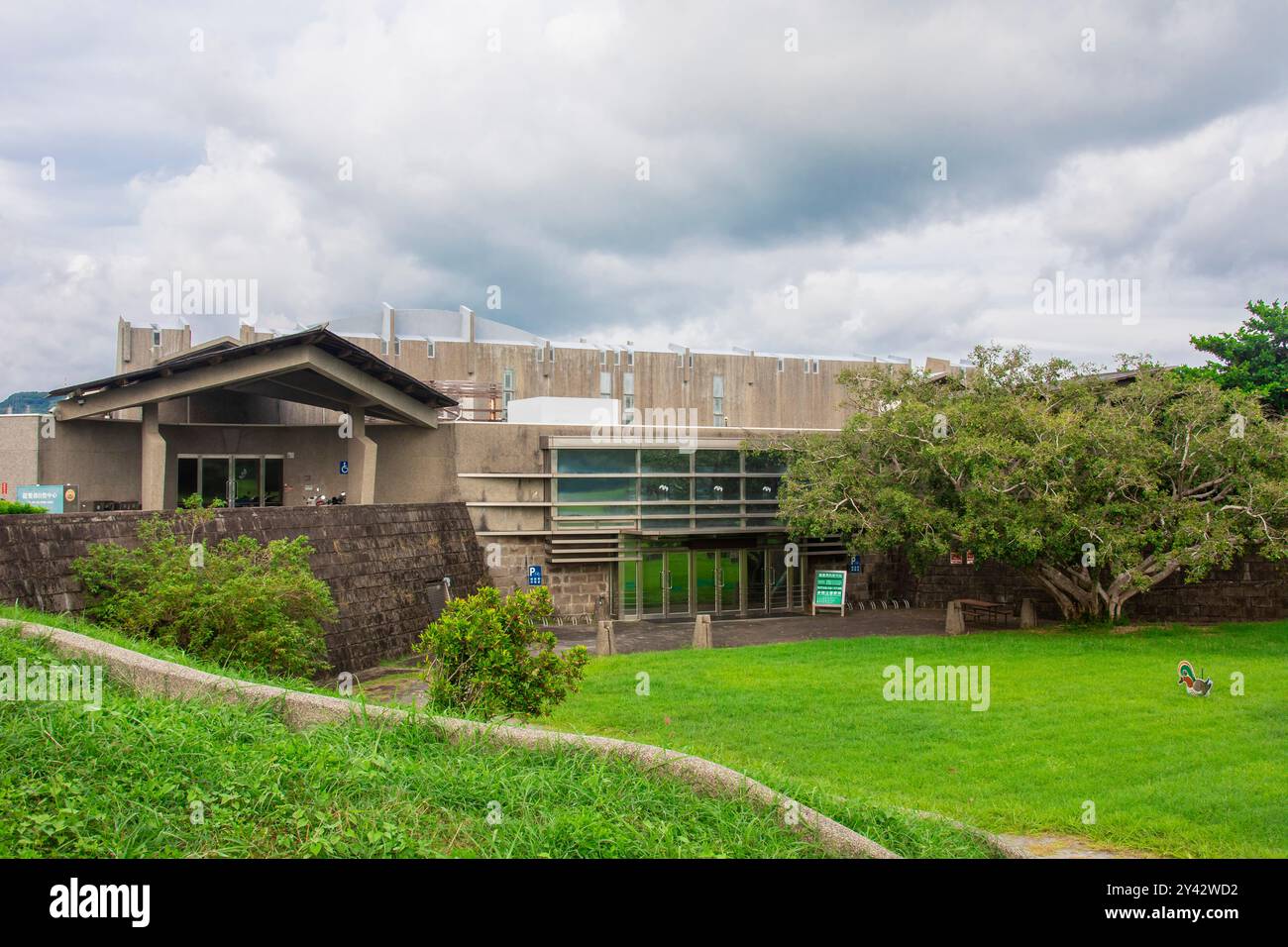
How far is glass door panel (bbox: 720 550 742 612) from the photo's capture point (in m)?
29.4

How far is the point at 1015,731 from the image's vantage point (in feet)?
40.5

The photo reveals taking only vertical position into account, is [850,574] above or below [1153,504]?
below

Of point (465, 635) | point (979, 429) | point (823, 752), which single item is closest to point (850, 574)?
point (979, 429)

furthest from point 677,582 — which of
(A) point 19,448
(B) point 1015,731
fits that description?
(A) point 19,448

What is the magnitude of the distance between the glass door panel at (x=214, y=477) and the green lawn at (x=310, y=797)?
67.6ft

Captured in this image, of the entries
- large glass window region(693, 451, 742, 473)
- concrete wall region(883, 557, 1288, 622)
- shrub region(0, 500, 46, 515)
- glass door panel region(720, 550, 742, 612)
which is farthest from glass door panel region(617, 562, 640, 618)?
shrub region(0, 500, 46, 515)

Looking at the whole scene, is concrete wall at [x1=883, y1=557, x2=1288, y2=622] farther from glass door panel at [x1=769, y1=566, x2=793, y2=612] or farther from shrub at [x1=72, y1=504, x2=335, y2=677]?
shrub at [x1=72, y1=504, x2=335, y2=677]

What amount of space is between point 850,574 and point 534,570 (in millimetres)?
11065

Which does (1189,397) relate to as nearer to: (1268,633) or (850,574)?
(1268,633)

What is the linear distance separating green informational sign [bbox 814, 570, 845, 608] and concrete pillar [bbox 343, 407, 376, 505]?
13.8 meters

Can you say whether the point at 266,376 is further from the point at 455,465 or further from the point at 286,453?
the point at 455,465

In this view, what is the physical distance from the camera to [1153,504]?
67.7 ft

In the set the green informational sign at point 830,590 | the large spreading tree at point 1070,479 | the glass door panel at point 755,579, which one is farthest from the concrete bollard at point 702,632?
the glass door panel at point 755,579
